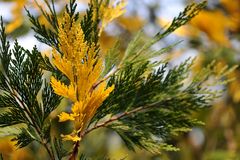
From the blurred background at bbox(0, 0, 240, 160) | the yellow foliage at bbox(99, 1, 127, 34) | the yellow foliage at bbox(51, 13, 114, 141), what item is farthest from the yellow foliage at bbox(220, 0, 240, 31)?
the yellow foliage at bbox(51, 13, 114, 141)

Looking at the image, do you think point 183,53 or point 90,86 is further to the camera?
point 183,53

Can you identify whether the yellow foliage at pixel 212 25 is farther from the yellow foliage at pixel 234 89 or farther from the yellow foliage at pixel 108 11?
the yellow foliage at pixel 108 11

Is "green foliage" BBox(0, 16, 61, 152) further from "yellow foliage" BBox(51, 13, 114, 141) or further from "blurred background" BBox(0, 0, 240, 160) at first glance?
"blurred background" BBox(0, 0, 240, 160)

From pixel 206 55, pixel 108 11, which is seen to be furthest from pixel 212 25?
pixel 108 11

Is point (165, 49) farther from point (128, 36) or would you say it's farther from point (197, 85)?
point (128, 36)

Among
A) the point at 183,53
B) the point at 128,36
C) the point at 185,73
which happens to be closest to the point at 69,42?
the point at 185,73

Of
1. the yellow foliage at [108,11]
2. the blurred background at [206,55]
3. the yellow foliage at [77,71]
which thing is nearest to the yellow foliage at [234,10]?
the blurred background at [206,55]
